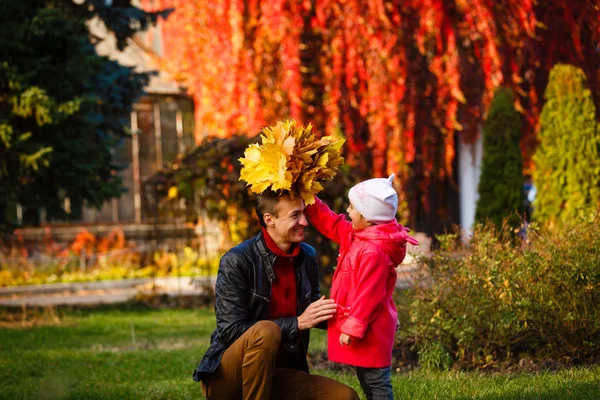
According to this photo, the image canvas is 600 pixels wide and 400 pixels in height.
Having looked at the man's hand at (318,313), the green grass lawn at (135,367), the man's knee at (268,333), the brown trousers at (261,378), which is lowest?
the green grass lawn at (135,367)

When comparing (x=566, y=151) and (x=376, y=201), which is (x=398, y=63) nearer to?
(x=566, y=151)

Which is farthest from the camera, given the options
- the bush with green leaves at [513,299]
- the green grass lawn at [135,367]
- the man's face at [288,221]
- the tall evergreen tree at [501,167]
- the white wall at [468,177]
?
the white wall at [468,177]

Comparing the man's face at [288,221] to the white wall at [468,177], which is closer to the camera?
the man's face at [288,221]

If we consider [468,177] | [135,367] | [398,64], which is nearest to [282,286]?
[135,367]

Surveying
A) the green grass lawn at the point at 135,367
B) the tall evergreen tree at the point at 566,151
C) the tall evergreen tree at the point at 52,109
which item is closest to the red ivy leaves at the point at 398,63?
the tall evergreen tree at the point at 52,109

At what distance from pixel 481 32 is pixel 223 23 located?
440 centimetres

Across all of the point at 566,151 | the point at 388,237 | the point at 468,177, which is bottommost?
the point at 388,237

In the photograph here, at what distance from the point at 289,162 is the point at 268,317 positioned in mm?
754

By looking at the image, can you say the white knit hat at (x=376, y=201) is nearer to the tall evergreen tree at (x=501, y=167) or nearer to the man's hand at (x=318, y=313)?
the man's hand at (x=318, y=313)

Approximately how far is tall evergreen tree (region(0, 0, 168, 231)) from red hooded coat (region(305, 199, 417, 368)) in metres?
6.64

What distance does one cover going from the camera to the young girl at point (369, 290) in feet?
13.2

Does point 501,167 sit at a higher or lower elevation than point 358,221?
higher

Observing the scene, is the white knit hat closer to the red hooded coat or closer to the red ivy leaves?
the red hooded coat

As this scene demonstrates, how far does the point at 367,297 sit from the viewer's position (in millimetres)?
4023
